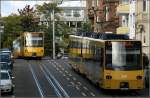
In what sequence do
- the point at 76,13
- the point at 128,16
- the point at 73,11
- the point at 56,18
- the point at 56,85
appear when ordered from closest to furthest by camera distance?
Answer: the point at 56,85, the point at 128,16, the point at 56,18, the point at 76,13, the point at 73,11

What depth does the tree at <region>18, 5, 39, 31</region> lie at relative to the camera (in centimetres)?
9900

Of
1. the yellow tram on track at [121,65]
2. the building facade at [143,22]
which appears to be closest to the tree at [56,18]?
the building facade at [143,22]

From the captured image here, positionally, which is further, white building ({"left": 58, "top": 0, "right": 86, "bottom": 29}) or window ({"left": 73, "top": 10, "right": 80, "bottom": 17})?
window ({"left": 73, "top": 10, "right": 80, "bottom": 17})

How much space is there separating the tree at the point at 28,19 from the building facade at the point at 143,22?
145ft

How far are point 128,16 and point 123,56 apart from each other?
3278 cm

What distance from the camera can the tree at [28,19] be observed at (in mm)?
99000

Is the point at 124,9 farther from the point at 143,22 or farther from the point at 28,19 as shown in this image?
the point at 28,19

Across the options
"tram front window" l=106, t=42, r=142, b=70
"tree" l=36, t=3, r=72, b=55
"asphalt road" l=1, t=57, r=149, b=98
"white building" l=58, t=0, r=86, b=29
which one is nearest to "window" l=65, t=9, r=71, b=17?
"white building" l=58, t=0, r=86, b=29

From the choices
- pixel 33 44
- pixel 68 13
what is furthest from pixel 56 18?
pixel 33 44

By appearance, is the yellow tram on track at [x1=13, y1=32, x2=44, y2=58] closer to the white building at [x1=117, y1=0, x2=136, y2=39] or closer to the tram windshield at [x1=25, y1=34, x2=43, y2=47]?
the tram windshield at [x1=25, y1=34, x2=43, y2=47]

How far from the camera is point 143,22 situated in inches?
2069

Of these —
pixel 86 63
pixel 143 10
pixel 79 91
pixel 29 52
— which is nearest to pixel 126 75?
pixel 79 91

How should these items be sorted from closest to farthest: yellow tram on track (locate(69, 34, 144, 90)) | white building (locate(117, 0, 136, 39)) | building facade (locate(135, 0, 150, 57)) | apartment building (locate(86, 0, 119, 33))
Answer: yellow tram on track (locate(69, 34, 144, 90))
building facade (locate(135, 0, 150, 57))
white building (locate(117, 0, 136, 39))
apartment building (locate(86, 0, 119, 33))

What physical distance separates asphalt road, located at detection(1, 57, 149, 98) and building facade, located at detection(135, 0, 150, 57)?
763 cm
